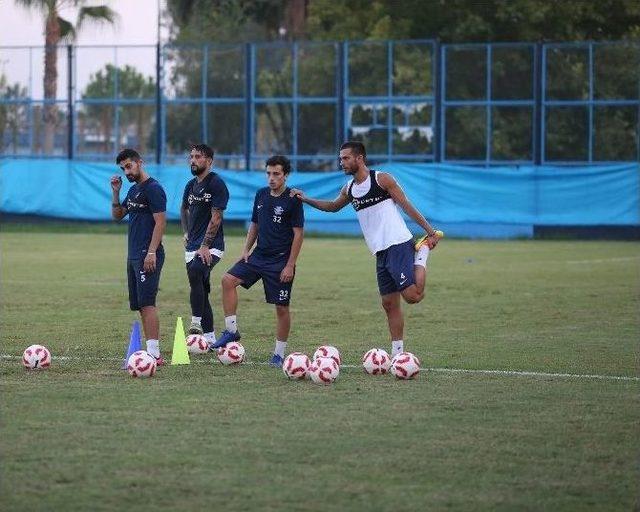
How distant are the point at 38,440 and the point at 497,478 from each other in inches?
116

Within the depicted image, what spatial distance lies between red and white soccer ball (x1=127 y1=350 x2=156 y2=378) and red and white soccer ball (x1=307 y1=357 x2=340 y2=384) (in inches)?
53.0

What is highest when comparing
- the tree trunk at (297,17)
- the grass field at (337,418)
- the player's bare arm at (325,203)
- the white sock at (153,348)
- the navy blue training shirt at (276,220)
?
the tree trunk at (297,17)

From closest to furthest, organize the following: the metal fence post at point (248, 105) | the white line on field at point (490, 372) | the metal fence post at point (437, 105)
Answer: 1. the white line on field at point (490, 372)
2. the metal fence post at point (437, 105)
3. the metal fence post at point (248, 105)

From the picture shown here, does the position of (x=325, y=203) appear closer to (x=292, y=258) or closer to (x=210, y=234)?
(x=292, y=258)

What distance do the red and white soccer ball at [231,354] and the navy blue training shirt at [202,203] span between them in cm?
185

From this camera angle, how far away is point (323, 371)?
11344mm

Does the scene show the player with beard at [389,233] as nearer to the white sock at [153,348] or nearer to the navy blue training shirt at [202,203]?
the navy blue training shirt at [202,203]

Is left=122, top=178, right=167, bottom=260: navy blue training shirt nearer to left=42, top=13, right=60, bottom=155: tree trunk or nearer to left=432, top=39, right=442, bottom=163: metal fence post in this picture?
left=432, top=39, right=442, bottom=163: metal fence post

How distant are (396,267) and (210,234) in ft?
7.58

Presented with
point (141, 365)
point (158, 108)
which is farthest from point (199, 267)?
point (158, 108)

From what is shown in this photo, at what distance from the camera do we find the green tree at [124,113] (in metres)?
43.6

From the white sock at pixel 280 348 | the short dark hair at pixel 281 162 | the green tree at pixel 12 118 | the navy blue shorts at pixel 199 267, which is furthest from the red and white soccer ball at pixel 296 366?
the green tree at pixel 12 118

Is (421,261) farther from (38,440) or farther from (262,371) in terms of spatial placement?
(38,440)

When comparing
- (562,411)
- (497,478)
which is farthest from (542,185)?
(497,478)
